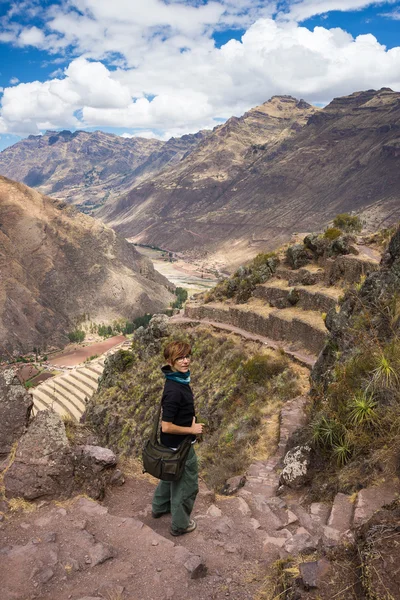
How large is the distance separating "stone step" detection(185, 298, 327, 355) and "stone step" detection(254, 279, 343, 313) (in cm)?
53

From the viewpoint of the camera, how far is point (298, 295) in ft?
83.7

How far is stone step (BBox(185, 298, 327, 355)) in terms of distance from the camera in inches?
811

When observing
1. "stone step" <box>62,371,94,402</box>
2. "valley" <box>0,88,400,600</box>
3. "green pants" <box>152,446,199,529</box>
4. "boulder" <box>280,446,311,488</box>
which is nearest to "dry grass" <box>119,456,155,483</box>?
"valley" <box>0,88,400,600</box>

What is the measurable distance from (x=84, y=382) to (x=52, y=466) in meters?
65.5

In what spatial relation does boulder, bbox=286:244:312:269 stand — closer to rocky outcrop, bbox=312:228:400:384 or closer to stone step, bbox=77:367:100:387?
rocky outcrop, bbox=312:228:400:384

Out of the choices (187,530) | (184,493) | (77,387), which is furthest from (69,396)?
(184,493)

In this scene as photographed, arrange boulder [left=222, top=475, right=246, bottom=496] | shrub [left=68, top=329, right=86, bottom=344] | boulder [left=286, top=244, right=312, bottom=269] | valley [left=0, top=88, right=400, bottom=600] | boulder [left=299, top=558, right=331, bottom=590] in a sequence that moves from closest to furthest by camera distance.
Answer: boulder [left=299, top=558, right=331, bottom=590]
valley [left=0, top=88, right=400, bottom=600]
boulder [left=222, top=475, right=246, bottom=496]
boulder [left=286, top=244, right=312, bottom=269]
shrub [left=68, top=329, right=86, bottom=344]

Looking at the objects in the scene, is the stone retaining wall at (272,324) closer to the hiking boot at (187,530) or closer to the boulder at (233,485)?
the boulder at (233,485)

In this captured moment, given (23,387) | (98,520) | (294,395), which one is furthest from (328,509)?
(294,395)

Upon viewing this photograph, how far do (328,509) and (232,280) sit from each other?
28.5 metres

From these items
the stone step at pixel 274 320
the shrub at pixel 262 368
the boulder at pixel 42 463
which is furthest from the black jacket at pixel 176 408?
the shrub at pixel 262 368

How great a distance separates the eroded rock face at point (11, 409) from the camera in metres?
7.75

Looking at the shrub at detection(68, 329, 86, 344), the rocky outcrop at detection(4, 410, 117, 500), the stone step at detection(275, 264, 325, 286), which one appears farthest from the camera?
the shrub at detection(68, 329, 86, 344)

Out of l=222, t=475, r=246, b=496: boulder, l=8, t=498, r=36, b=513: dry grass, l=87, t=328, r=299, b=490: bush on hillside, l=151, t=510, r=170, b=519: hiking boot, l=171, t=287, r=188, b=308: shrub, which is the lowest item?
l=171, t=287, r=188, b=308: shrub
